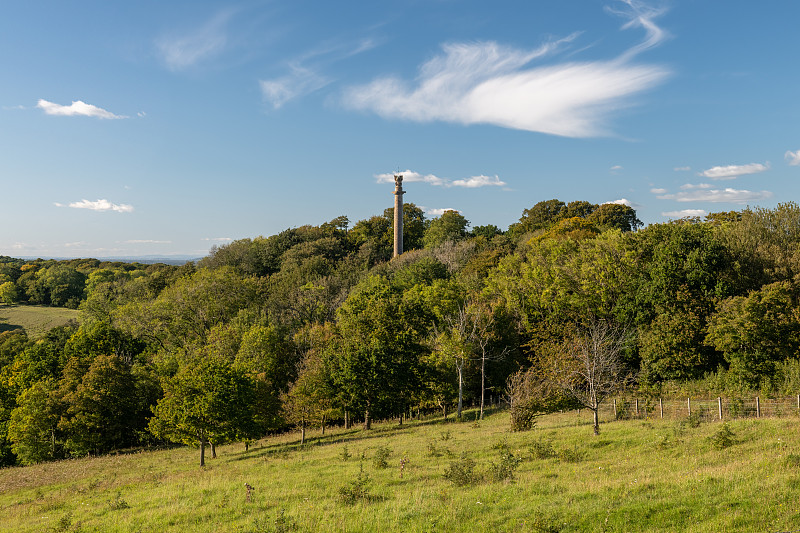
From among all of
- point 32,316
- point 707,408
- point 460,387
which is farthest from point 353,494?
point 32,316

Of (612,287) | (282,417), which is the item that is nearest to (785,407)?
(612,287)

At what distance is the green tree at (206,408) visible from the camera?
33.0 metres

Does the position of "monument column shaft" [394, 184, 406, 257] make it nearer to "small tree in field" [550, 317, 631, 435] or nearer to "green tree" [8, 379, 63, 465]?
"small tree in field" [550, 317, 631, 435]

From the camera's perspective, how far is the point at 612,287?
47.4 meters

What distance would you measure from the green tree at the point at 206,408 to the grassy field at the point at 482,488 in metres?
2.64

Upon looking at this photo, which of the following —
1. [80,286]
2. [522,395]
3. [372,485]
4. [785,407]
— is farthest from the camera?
[80,286]

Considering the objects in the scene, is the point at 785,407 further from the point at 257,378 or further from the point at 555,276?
the point at 257,378

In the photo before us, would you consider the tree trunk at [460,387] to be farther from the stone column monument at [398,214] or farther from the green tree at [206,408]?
the stone column monument at [398,214]

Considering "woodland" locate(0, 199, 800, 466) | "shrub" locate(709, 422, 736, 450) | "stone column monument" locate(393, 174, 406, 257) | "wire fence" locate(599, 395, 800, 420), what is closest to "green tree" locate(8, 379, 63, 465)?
"woodland" locate(0, 199, 800, 466)

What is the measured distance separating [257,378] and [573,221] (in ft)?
198

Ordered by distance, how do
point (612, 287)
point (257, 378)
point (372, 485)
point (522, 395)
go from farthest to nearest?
1. point (612, 287)
2. point (257, 378)
3. point (522, 395)
4. point (372, 485)

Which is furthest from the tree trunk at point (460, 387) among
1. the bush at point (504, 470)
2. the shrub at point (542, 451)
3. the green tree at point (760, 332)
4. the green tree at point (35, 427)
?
the green tree at point (35, 427)

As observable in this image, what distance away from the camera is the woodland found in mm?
35188

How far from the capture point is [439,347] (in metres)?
46.0
